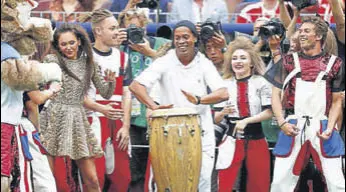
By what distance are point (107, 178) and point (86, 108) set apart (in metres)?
0.77

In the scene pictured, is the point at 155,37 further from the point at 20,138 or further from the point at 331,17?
the point at 20,138

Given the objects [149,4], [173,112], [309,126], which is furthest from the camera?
[149,4]

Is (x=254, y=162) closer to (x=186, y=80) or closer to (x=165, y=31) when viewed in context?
(x=186, y=80)

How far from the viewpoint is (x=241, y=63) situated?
474 inches

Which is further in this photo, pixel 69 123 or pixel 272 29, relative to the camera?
pixel 272 29

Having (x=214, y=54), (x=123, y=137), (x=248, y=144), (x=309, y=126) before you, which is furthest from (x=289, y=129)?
(x=123, y=137)

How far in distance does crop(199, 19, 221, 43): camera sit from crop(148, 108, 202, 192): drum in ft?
3.32

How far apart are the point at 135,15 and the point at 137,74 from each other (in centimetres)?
54

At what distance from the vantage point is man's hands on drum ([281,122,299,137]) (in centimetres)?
1129

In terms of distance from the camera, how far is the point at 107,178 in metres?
12.2

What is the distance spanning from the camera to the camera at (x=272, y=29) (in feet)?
39.0

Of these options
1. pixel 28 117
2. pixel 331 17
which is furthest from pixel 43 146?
pixel 331 17

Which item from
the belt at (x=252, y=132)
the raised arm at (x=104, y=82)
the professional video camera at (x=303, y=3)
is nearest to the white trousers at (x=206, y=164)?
the belt at (x=252, y=132)

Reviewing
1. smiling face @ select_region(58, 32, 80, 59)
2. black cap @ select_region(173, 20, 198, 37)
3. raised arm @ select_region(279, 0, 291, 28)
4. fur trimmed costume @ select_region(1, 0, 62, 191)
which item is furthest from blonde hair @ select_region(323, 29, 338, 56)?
fur trimmed costume @ select_region(1, 0, 62, 191)
